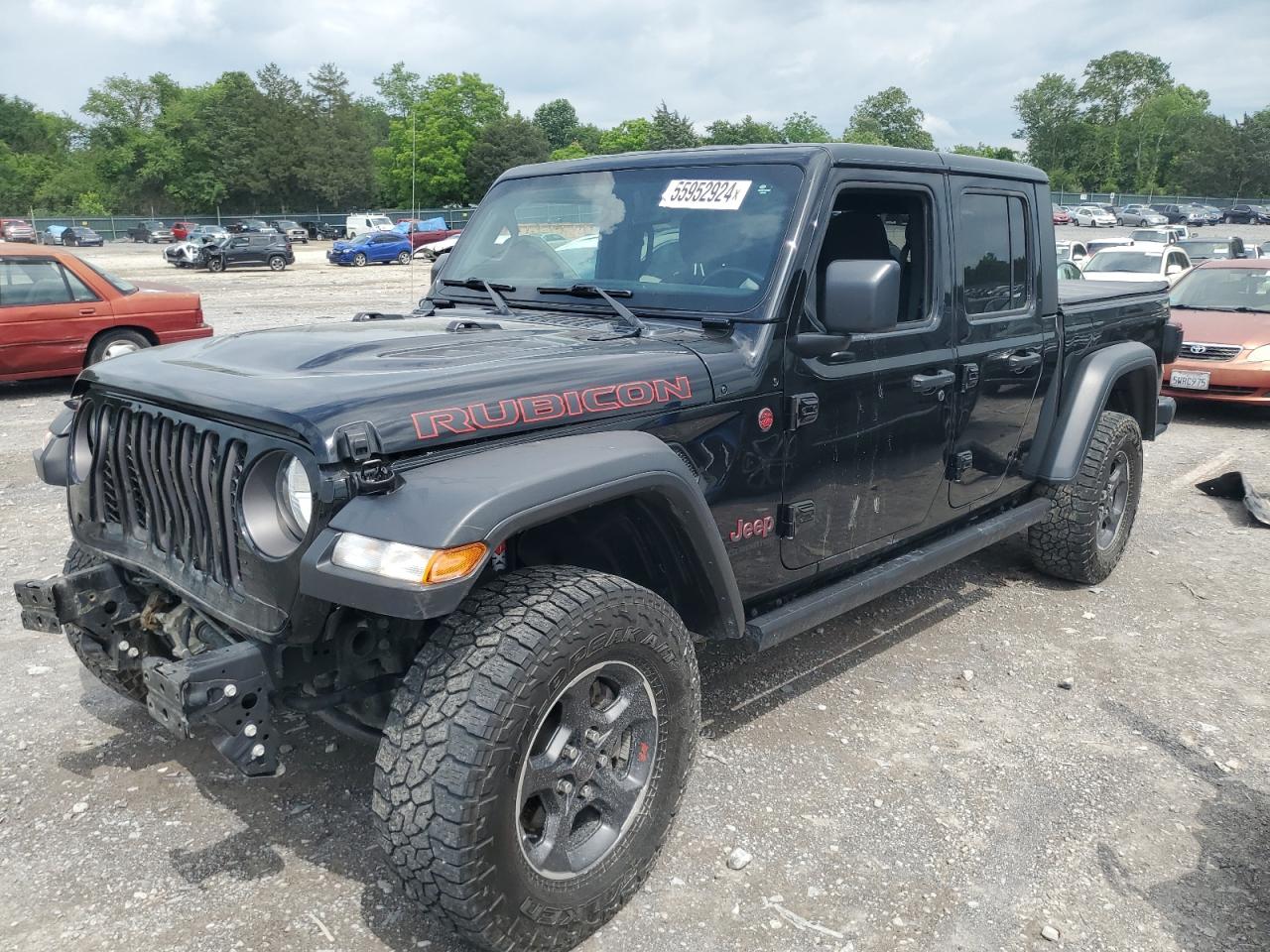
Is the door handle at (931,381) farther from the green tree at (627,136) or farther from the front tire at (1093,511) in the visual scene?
the green tree at (627,136)

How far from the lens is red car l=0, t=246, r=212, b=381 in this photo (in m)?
10.2

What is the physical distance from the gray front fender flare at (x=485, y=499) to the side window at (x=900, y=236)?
1209 millimetres

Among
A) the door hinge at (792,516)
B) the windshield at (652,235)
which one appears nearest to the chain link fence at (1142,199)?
the windshield at (652,235)

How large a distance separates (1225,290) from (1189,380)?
69.5 inches

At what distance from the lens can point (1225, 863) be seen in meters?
3.09

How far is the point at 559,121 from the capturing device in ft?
373

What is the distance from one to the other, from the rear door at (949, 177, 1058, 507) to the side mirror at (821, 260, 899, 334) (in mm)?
1006

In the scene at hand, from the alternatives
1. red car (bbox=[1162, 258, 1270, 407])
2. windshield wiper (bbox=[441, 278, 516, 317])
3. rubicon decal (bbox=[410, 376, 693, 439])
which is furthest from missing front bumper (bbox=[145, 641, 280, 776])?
red car (bbox=[1162, 258, 1270, 407])

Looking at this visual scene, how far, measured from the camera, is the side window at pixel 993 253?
4.14 m

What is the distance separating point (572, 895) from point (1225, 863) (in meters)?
2.03

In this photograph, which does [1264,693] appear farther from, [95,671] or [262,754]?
[95,671]

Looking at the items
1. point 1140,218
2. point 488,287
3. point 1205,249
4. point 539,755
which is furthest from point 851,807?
point 1140,218

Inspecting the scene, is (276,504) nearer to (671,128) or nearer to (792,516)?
(792,516)

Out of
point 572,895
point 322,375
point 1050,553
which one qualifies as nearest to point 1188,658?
point 1050,553
